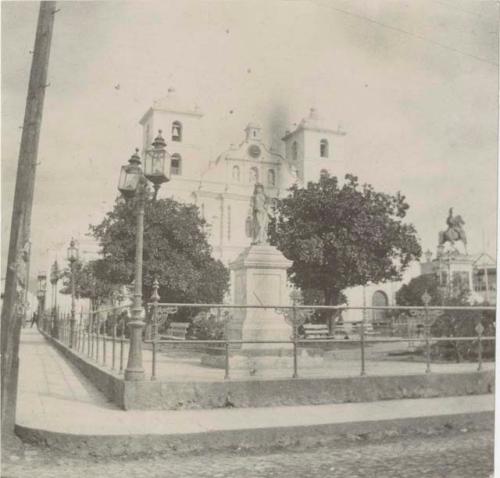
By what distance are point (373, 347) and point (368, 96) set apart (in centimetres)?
994

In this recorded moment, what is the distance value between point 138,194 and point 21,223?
2.09 meters

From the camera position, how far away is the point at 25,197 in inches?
266

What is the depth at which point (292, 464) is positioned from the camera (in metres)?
6.03

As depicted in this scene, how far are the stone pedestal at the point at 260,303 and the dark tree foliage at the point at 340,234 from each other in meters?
16.1

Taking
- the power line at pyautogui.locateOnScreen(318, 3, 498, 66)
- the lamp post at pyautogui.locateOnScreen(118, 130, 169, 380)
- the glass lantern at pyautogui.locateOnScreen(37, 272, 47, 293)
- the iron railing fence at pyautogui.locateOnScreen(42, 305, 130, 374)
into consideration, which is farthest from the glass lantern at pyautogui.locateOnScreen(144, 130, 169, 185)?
the glass lantern at pyautogui.locateOnScreen(37, 272, 47, 293)

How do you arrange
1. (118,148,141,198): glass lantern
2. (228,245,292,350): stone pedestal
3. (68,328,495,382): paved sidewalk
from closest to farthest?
1. (118,148,141,198): glass lantern
2. (68,328,495,382): paved sidewalk
3. (228,245,292,350): stone pedestal

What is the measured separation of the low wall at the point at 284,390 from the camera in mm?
7672

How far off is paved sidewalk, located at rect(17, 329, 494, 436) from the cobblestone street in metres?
0.38

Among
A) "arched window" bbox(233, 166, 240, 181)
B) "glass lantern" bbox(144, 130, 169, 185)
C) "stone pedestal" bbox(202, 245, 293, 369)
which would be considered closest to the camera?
"glass lantern" bbox(144, 130, 169, 185)

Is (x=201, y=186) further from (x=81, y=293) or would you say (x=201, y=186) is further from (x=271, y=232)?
(x=271, y=232)

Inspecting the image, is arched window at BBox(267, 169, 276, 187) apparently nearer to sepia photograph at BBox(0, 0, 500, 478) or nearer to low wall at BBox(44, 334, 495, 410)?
sepia photograph at BBox(0, 0, 500, 478)

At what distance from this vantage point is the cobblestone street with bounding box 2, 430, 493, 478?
5660 mm

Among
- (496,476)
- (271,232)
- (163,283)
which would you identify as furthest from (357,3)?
(271,232)

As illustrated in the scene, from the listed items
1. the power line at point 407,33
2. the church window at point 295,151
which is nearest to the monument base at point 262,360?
the power line at point 407,33
